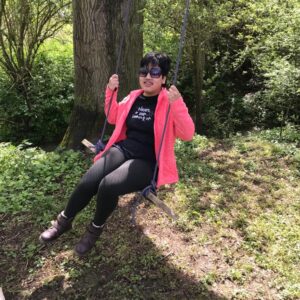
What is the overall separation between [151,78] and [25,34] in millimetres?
5605

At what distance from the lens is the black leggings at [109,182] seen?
2727 millimetres

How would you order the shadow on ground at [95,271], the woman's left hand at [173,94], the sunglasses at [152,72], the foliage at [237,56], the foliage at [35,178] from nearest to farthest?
the woman's left hand at [173,94] < the shadow on ground at [95,271] < the sunglasses at [152,72] < the foliage at [35,178] < the foliage at [237,56]

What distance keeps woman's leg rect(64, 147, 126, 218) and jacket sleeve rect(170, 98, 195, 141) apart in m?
0.55

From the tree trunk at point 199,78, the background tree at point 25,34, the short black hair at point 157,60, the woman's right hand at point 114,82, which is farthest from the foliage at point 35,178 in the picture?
the tree trunk at point 199,78

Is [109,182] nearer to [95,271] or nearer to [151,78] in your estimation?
[95,271]

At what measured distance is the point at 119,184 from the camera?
2.71m

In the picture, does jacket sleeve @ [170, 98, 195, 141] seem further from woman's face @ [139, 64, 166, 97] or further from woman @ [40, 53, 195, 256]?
woman's face @ [139, 64, 166, 97]

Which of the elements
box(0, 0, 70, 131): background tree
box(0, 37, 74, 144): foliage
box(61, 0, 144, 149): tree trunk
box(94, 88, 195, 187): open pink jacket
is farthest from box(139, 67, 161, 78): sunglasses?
box(0, 0, 70, 131): background tree

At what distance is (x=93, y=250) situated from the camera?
316 cm

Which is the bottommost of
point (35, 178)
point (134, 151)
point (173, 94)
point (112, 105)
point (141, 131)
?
point (35, 178)

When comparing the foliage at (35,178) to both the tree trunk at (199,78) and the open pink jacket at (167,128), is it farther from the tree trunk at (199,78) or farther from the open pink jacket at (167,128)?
the tree trunk at (199,78)

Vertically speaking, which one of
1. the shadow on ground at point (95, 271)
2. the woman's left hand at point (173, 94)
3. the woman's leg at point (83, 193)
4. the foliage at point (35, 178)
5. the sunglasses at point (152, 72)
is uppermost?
the sunglasses at point (152, 72)

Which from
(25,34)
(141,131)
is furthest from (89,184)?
(25,34)

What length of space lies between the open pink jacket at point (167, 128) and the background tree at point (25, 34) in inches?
186
